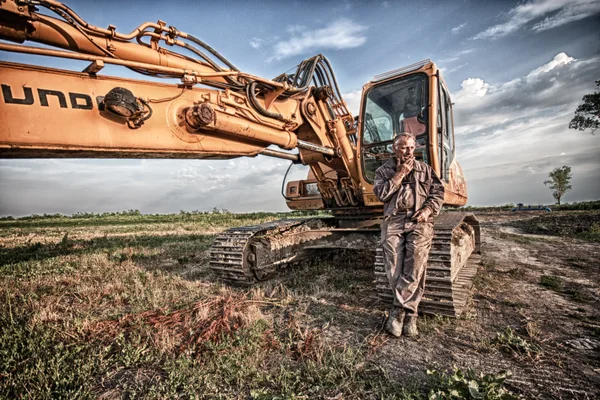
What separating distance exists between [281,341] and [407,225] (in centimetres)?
174

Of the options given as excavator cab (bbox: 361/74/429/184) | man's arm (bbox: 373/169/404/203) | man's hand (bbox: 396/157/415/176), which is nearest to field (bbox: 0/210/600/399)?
man's arm (bbox: 373/169/404/203)

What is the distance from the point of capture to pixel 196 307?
3527 mm

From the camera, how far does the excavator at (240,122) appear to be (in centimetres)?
250

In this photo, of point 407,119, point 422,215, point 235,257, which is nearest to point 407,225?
point 422,215

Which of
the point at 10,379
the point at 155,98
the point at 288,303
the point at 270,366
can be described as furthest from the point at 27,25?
the point at 288,303

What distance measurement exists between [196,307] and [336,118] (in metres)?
3.59

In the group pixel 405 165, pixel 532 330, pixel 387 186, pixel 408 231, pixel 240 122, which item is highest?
pixel 240 122

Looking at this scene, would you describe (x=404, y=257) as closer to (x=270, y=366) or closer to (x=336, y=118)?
(x=270, y=366)

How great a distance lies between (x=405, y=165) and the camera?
10.6ft

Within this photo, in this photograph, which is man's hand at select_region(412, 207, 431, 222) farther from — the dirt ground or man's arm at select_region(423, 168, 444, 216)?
the dirt ground

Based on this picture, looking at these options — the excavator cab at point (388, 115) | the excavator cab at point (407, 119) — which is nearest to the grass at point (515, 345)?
the excavator cab at point (407, 119)

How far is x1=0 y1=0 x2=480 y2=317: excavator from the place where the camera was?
2504 mm

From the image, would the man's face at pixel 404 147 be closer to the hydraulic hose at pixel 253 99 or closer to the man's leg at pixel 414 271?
the man's leg at pixel 414 271

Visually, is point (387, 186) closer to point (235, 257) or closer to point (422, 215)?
point (422, 215)
